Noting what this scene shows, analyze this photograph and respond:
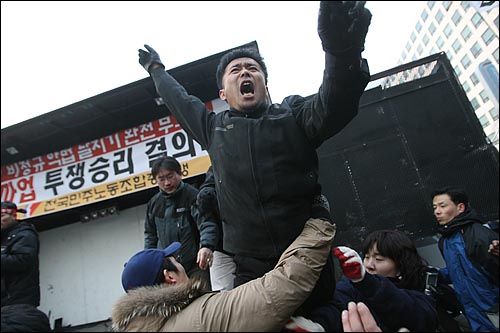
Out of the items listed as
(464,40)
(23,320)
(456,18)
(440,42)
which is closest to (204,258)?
(23,320)

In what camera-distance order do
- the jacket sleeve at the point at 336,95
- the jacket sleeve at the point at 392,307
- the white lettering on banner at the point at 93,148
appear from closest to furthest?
the jacket sleeve at the point at 336,95 < the jacket sleeve at the point at 392,307 < the white lettering on banner at the point at 93,148

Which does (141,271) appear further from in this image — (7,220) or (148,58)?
(7,220)

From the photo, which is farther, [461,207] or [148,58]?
[461,207]

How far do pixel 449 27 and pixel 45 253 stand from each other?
6642 centimetres

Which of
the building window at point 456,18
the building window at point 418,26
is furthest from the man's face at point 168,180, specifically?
the building window at point 418,26

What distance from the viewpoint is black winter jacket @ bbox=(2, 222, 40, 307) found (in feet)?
11.0

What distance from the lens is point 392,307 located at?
1.51 m

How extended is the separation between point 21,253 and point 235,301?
336cm

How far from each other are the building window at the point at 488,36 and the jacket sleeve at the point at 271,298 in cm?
5894

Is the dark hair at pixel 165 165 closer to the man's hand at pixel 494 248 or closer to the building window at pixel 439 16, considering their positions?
the man's hand at pixel 494 248

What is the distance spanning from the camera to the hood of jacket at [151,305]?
1240 mm

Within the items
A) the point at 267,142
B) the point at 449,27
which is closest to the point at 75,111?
the point at 267,142

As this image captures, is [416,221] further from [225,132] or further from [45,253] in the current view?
[45,253]

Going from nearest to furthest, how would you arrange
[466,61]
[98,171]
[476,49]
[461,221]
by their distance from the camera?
[461,221], [98,171], [476,49], [466,61]
